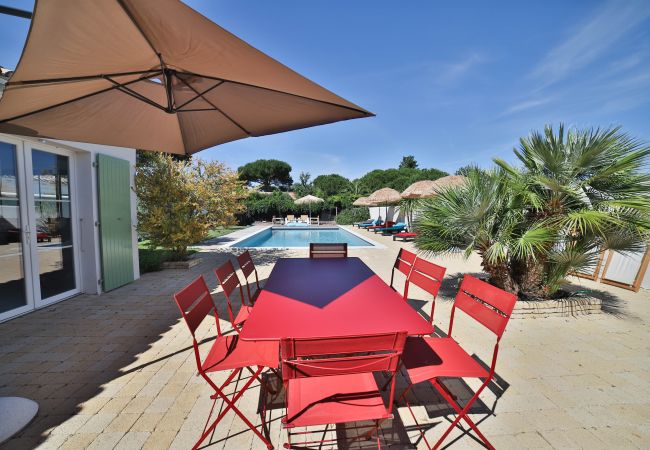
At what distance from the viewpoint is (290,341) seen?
128 centimetres

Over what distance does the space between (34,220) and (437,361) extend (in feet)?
18.7

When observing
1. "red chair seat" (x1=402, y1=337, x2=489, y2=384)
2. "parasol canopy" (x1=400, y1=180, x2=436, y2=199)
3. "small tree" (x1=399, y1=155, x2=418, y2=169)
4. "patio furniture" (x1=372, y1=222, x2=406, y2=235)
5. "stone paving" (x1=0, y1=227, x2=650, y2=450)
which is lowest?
"stone paving" (x1=0, y1=227, x2=650, y2=450)

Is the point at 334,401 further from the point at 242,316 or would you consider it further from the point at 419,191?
the point at 419,191

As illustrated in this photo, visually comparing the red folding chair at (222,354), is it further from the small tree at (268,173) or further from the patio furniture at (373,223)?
the small tree at (268,173)

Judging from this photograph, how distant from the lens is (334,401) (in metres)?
1.51

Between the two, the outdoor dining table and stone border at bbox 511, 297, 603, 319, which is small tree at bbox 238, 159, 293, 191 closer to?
stone border at bbox 511, 297, 603, 319

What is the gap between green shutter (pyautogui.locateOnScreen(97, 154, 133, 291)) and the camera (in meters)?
4.96

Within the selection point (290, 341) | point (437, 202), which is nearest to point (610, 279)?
point (437, 202)

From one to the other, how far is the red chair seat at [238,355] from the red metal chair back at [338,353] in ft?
1.82

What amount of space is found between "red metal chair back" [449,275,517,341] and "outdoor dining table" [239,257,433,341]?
49cm

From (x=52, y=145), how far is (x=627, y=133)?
8.42 metres

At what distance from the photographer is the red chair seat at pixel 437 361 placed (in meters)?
1.75

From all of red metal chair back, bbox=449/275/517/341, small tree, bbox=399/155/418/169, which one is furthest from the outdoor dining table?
small tree, bbox=399/155/418/169

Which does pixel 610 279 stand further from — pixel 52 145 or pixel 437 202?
pixel 52 145
